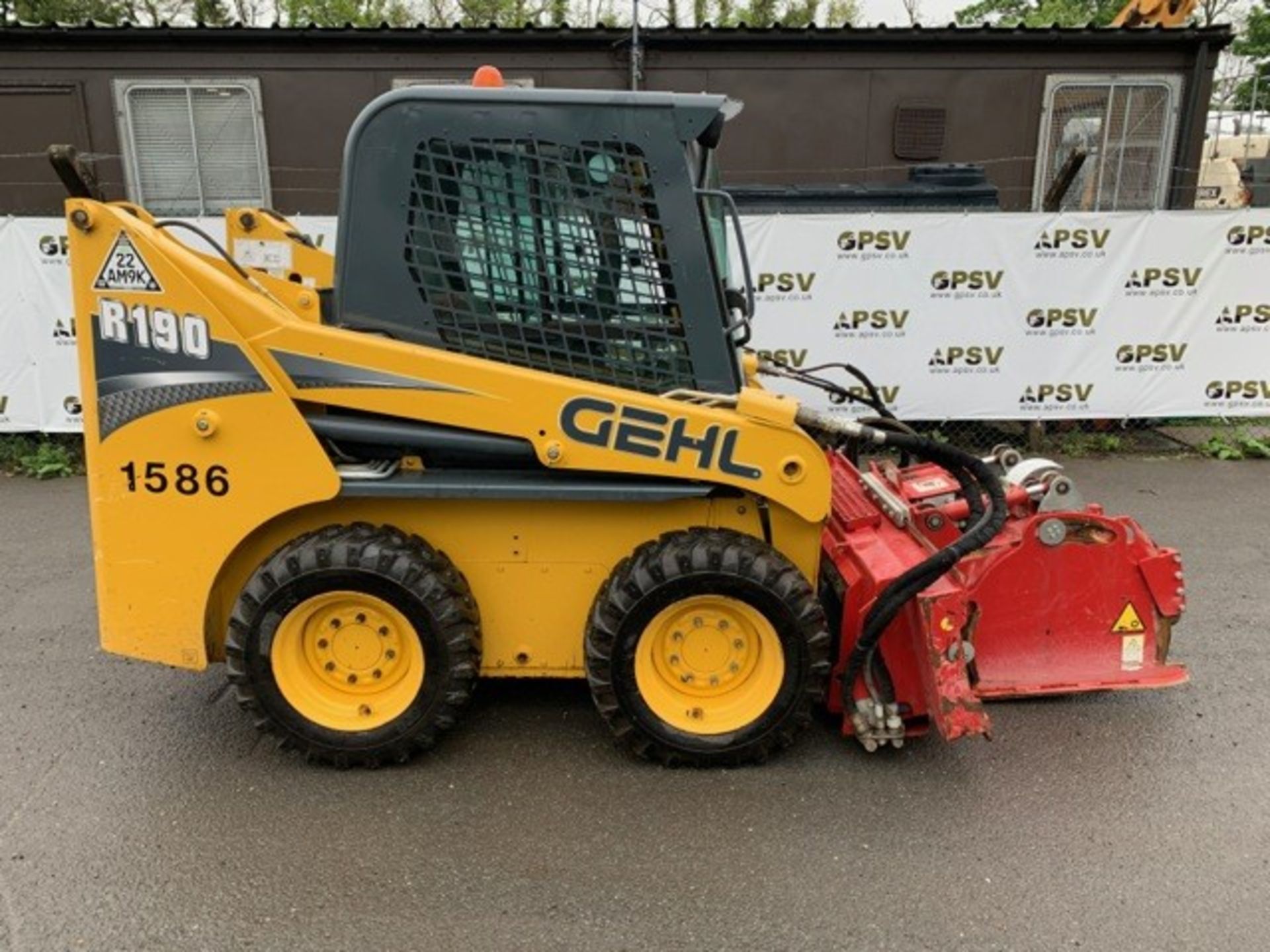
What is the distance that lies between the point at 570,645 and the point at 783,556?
85 centimetres

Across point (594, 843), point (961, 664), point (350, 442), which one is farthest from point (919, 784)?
point (350, 442)

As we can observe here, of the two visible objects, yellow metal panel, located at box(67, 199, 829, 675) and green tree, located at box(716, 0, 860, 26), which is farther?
green tree, located at box(716, 0, 860, 26)

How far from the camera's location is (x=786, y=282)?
286 inches

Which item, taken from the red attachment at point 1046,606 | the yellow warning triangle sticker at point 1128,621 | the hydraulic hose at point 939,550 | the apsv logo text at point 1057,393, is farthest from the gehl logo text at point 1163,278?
the hydraulic hose at point 939,550

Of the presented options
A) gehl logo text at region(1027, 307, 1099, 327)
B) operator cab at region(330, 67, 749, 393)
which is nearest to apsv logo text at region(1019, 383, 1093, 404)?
gehl logo text at region(1027, 307, 1099, 327)

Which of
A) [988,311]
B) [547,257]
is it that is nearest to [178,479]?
[547,257]

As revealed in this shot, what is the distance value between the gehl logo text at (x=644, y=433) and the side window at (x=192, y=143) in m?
7.09

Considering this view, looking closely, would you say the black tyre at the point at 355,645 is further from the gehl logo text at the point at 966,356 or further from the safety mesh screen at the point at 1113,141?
the safety mesh screen at the point at 1113,141

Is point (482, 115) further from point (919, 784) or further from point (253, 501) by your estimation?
point (919, 784)

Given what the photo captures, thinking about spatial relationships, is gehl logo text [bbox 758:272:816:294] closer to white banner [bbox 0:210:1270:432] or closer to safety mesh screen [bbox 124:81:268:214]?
white banner [bbox 0:210:1270:432]

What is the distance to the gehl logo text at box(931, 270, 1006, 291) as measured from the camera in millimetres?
7230

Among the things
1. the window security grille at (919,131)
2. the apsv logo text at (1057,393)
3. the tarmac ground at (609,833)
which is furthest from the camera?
the window security grille at (919,131)

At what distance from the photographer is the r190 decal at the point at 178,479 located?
3.19 meters

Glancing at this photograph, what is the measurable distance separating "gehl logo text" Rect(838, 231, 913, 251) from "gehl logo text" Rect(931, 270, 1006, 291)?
0.37 metres
